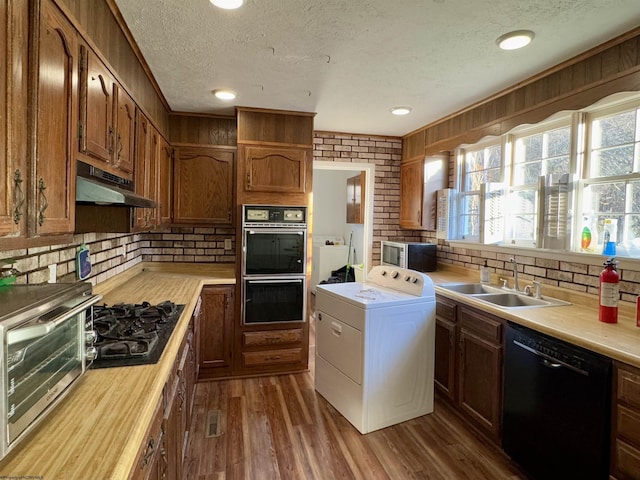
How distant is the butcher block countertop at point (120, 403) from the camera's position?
31.5 inches

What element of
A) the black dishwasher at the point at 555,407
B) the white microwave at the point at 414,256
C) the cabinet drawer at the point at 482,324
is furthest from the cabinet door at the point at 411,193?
the black dishwasher at the point at 555,407

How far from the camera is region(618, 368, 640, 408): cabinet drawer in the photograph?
59.3 inches

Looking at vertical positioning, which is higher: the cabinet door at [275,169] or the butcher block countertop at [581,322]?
the cabinet door at [275,169]

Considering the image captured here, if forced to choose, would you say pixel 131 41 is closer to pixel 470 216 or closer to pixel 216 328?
pixel 216 328

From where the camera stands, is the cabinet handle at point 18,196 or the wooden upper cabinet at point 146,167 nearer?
the cabinet handle at point 18,196

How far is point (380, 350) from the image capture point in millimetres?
2508

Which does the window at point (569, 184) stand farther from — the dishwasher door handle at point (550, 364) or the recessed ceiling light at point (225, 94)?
the recessed ceiling light at point (225, 94)

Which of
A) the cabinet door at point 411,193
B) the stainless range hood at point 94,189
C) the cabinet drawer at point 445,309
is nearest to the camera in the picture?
the stainless range hood at point 94,189

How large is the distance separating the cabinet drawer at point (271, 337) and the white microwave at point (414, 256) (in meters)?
1.21

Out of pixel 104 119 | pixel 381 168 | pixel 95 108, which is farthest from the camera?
pixel 381 168

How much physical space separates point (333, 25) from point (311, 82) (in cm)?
78

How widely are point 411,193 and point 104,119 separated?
3.08 metres

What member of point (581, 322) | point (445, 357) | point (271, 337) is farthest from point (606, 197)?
point (271, 337)

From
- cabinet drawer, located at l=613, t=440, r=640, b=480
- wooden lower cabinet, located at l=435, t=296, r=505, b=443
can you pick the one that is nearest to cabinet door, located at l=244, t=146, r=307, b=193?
wooden lower cabinet, located at l=435, t=296, r=505, b=443
